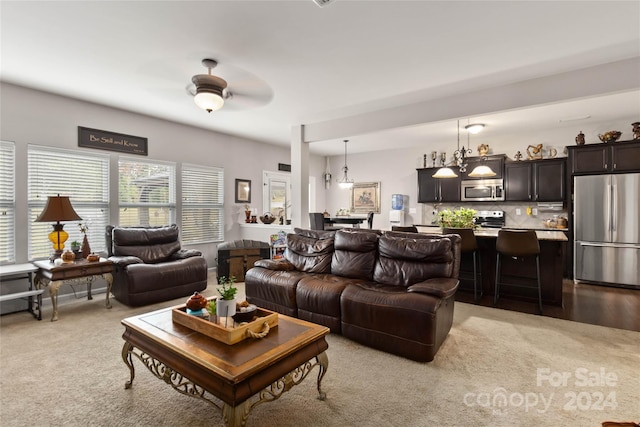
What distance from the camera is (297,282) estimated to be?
3414 mm

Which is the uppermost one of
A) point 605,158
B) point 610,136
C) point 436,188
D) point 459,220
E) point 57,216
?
point 610,136

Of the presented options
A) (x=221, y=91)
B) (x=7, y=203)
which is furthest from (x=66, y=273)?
(x=221, y=91)

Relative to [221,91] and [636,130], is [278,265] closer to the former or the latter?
[221,91]

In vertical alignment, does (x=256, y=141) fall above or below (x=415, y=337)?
above

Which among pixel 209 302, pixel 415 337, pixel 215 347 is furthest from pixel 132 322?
pixel 415 337

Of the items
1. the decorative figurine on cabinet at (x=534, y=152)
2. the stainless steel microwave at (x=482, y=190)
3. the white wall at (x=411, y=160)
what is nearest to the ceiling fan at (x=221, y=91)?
the white wall at (x=411, y=160)

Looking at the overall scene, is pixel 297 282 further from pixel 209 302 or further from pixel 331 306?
pixel 209 302

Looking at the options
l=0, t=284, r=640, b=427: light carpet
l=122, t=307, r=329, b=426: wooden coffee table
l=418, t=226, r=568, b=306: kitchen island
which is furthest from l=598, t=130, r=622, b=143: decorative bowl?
l=122, t=307, r=329, b=426: wooden coffee table

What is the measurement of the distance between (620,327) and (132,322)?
455 centimetres

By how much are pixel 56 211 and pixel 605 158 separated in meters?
7.74

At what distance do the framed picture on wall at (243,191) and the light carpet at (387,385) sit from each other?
370 centimetres

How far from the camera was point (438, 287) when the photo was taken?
8.94 ft

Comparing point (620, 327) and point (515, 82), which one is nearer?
point (620, 327)

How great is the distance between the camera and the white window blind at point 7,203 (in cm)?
382
